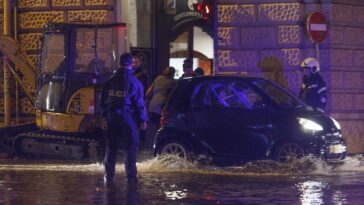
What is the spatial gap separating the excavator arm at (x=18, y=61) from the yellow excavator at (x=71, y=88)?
157 centimetres

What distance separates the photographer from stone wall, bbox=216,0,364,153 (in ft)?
63.0

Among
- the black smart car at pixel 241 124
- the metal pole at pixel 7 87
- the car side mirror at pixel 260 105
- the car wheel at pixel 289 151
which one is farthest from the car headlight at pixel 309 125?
the metal pole at pixel 7 87

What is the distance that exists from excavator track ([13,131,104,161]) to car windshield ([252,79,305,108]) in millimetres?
3581

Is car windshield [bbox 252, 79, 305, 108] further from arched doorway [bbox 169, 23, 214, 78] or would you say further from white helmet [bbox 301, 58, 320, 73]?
arched doorway [bbox 169, 23, 214, 78]

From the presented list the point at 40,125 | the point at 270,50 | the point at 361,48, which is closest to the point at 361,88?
the point at 361,48

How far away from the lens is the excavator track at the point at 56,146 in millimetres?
17562

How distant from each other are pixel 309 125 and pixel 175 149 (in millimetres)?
2082

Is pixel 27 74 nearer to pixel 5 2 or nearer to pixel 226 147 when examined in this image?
pixel 5 2

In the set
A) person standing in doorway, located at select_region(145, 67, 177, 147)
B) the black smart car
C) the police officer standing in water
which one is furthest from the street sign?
the police officer standing in water

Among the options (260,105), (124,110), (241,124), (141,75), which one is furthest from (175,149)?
(141,75)

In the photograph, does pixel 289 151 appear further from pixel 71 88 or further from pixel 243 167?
pixel 71 88

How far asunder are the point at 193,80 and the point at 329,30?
14.8 feet

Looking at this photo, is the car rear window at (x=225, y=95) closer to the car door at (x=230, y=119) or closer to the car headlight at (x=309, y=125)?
the car door at (x=230, y=119)

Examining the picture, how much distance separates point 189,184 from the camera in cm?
1366
